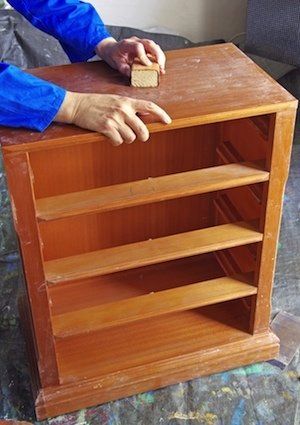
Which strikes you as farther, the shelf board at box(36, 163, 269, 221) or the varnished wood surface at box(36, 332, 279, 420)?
the varnished wood surface at box(36, 332, 279, 420)

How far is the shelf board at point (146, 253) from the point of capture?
1.17 m

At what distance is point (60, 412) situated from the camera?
134 centimetres

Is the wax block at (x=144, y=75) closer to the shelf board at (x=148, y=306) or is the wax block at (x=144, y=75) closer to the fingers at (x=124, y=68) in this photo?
the fingers at (x=124, y=68)

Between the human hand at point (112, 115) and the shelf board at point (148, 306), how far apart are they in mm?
411

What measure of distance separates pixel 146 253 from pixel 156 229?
36 cm

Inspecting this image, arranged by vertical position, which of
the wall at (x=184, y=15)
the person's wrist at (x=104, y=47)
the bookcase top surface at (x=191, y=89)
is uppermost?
the person's wrist at (x=104, y=47)

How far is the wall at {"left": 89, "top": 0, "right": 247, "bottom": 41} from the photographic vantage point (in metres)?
2.66

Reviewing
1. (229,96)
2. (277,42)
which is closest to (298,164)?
(277,42)

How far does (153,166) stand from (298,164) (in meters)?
0.88

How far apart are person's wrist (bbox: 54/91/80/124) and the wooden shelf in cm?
59

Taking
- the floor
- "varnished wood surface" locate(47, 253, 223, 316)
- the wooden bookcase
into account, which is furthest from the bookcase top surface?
the floor

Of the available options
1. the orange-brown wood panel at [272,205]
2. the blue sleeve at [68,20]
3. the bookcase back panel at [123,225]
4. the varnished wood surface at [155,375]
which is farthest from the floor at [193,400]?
the blue sleeve at [68,20]

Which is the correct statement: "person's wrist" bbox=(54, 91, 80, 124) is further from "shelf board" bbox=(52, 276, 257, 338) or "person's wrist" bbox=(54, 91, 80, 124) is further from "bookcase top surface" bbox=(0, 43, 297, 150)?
"shelf board" bbox=(52, 276, 257, 338)

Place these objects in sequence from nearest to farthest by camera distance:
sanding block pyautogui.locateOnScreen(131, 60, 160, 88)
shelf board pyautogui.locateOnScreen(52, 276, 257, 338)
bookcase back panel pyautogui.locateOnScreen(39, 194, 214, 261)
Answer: sanding block pyautogui.locateOnScreen(131, 60, 160, 88), shelf board pyautogui.locateOnScreen(52, 276, 257, 338), bookcase back panel pyautogui.locateOnScreen(39, 194, 214, 261)
